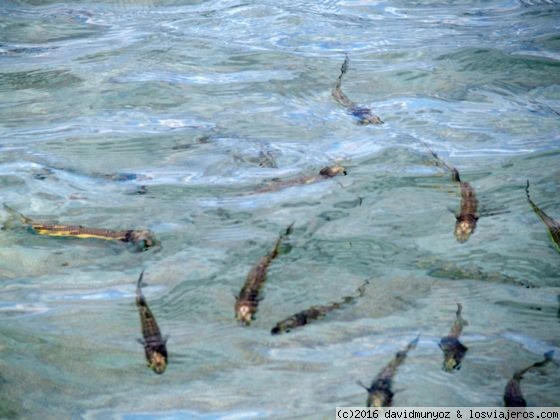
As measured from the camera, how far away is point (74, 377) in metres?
3.56

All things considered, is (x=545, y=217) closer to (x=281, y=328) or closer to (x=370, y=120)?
(x=281, y=328)

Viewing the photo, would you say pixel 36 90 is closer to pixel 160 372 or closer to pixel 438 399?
pixel 160 372

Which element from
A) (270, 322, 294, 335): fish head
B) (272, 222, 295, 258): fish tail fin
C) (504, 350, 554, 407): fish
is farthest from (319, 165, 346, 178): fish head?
(504, 350, 554, 407): fish

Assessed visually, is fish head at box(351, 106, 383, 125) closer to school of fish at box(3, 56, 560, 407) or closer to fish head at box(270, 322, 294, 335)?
school of fish at box(3, 56, 560, 407)

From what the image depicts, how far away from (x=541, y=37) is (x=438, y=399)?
6.65 metres

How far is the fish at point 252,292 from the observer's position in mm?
4027

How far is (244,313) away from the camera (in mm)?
4039

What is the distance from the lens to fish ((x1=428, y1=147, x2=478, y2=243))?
4758mm

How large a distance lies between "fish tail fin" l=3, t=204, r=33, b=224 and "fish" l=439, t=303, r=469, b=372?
302 centimetres

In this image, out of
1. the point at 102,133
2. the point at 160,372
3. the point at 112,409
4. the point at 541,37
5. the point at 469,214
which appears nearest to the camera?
the point at 112,409

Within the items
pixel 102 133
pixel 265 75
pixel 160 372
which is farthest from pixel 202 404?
pixel 265 75

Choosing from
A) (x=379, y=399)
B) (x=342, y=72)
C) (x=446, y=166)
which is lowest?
(x=379, y=399)

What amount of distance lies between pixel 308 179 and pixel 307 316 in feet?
5.82

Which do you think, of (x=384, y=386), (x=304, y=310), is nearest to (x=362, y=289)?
(x=304, y=310)
